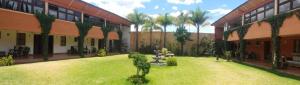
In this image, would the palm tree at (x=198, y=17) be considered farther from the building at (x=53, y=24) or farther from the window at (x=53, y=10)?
the window at (x=53, y=10)

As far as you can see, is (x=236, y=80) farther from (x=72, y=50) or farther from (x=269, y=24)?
(x=72, y=50)

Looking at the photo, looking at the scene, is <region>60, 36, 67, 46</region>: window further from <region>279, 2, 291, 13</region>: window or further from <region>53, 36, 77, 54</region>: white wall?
<region>279, 2, 291, 13</region>: window

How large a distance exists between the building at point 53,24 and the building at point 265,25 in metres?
13.0

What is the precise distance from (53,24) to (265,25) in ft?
47.7

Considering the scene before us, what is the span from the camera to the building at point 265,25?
1801 cm

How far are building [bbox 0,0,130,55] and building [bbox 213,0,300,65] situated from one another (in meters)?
13.0

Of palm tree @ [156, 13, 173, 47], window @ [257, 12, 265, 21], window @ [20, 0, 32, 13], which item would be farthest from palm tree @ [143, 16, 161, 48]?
window @ [20, 0, 32, 13]

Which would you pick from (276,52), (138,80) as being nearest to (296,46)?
(276,52)

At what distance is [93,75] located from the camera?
16.2 meters

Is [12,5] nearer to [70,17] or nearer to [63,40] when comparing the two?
[70,17]

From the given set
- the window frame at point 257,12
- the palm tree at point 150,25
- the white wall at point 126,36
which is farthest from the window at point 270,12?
the white wall at point 126,36

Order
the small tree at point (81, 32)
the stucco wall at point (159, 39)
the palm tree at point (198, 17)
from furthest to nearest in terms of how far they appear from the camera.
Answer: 1. the stucco wall at point (159, 39)
2. the palm tree at point (198, 17)
3. the small tree at point (81, 32)

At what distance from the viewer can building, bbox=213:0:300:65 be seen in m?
18.0

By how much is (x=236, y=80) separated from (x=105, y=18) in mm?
23078
